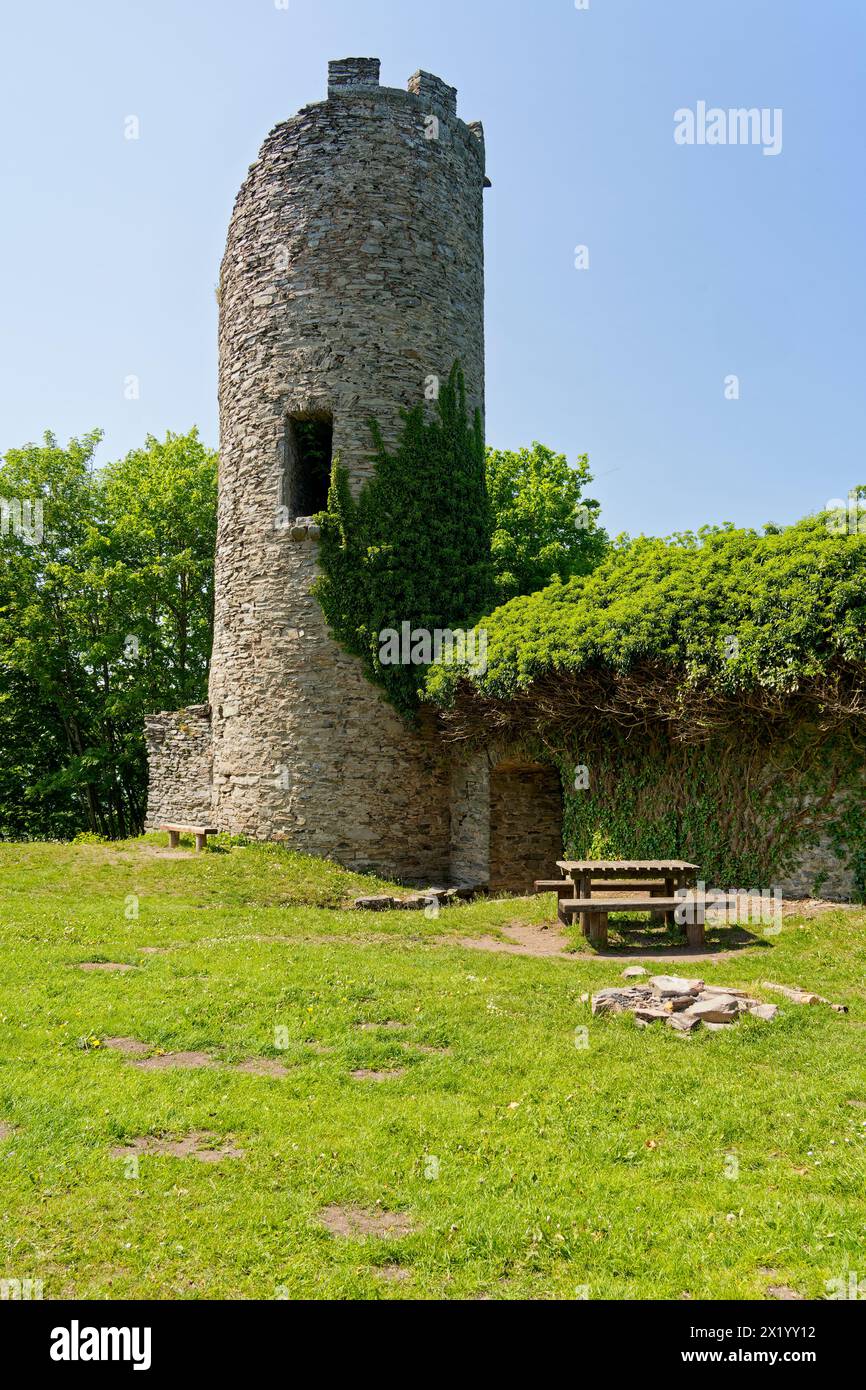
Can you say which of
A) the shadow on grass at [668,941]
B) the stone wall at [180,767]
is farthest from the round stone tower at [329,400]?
the shadow on grass at [668,941]

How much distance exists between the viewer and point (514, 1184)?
170 inches

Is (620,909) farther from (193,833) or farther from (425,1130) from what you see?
(193,833)

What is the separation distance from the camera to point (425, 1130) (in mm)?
4895

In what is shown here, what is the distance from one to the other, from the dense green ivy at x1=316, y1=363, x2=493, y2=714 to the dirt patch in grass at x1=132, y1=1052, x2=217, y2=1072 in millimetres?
9268

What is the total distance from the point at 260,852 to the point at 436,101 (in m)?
13.6

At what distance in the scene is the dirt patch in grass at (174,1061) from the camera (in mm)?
5859

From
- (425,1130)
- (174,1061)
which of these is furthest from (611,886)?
(425,1130)

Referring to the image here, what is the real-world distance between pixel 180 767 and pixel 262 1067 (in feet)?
43.8

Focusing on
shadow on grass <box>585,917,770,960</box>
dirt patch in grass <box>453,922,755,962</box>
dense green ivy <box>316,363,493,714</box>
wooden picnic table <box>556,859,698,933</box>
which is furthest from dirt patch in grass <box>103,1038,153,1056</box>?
dense green ivy <box>316,363,493,714</box>

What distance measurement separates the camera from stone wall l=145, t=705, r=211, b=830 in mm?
18078

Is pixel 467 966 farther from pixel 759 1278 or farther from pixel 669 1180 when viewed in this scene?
pixel 759 1278

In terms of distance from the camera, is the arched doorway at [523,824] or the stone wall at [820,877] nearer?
the stone wall at [820,877]

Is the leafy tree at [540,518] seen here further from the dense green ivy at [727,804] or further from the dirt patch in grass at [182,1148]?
the dirt patch in grass at [182,1148]

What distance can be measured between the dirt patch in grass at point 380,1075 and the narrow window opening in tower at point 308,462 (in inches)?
455
